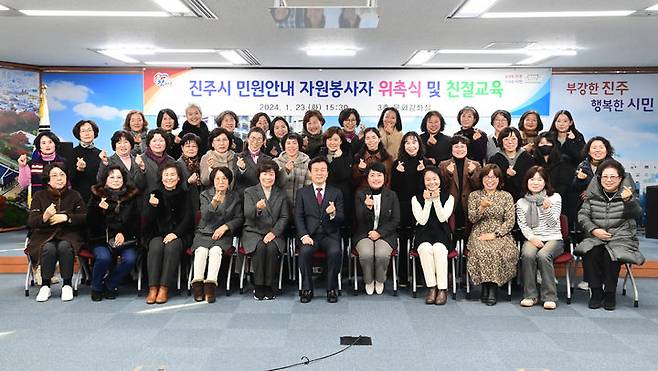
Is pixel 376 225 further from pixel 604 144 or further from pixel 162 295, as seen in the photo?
pixel 604 144

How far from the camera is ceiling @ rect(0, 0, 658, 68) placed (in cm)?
493

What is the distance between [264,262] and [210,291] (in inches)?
20.7

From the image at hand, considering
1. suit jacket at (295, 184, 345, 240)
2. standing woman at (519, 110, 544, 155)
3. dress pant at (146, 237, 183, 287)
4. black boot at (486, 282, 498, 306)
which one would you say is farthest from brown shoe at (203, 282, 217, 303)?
standing woman at (519, 110, 544, 155)

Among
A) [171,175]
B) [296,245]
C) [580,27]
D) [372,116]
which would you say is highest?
[580,27]

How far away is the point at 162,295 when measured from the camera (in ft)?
15.1

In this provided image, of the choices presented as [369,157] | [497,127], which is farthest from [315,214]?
[497,127]

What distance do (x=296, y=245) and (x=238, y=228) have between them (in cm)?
55

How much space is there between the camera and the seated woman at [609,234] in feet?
14.7

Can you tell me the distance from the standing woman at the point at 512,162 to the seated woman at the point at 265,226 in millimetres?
2081

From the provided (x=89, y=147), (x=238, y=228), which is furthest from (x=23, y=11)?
(x=238, y=228)

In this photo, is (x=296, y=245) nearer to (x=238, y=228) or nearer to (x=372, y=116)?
(x=238, y=228)

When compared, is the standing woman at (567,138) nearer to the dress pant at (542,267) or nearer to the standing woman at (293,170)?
the dress pant at (542,267)

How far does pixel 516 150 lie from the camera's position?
514cm

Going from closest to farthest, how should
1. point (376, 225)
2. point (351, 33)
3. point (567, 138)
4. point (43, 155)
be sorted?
point (376, 225) < point (43, 155) < point (567, 138) < point (351, 33)
